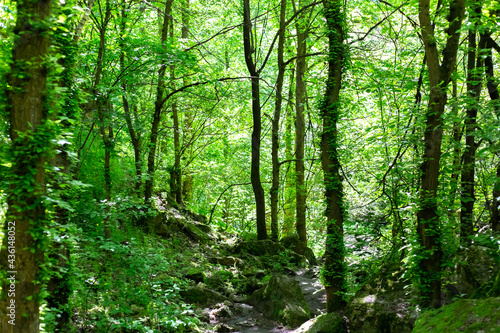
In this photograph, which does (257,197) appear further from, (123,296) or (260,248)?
(123,296)

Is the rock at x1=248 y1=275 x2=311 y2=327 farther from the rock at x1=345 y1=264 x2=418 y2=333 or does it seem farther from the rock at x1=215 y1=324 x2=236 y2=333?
the rock at x1=345 y1=264 x2=418 y2=333

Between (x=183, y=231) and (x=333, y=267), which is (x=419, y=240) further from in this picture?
(x=183, y=231)

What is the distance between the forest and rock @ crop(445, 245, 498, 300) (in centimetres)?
2

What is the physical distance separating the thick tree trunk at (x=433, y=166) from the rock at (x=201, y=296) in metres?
4.57

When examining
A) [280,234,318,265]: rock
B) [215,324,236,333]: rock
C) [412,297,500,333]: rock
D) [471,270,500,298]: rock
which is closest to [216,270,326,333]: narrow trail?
[215,324,236,333]: rock

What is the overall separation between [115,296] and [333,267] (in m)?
3.93

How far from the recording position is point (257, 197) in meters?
13.3

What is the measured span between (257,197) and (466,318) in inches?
400

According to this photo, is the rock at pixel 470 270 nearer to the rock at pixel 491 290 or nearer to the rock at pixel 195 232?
the rock at pixel 491 290

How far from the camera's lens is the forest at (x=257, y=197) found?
9.07ft

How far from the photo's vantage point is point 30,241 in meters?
2.74

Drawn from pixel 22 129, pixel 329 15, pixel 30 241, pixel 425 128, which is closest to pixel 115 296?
pixel 30 241

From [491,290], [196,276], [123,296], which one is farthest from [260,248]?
[491,290]

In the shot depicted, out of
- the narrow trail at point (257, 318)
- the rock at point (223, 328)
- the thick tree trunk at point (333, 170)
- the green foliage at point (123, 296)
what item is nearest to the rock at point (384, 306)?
the thick tree trunk at point (333, 170)
